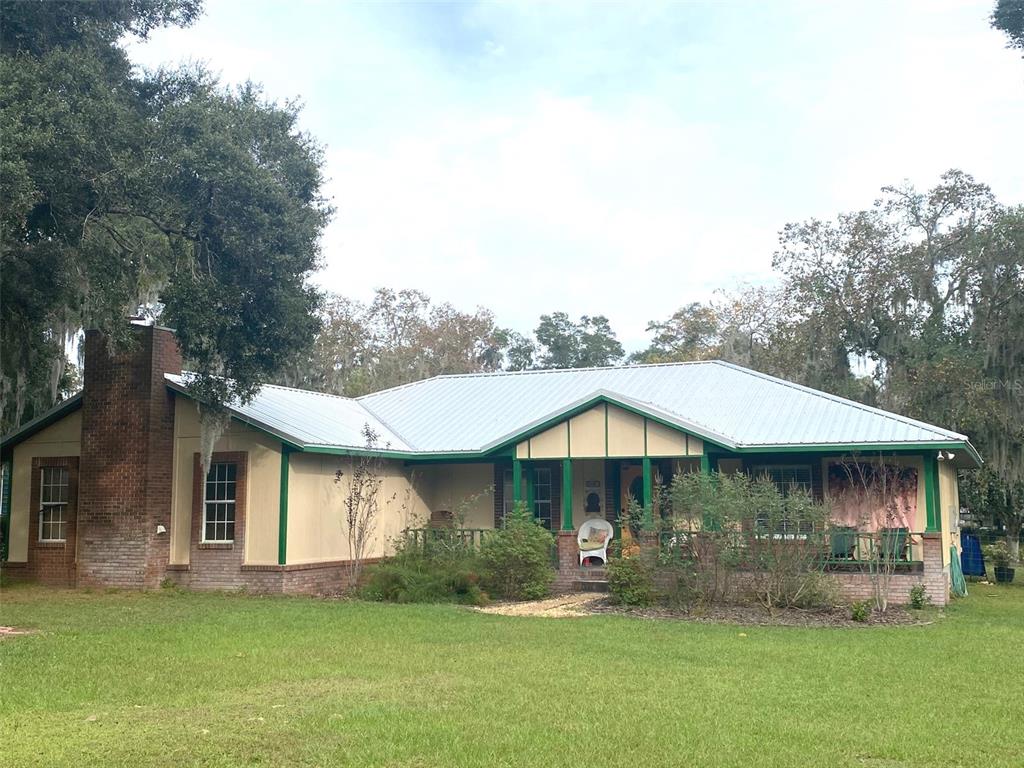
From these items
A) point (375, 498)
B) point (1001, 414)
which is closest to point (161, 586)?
point (375, 498)

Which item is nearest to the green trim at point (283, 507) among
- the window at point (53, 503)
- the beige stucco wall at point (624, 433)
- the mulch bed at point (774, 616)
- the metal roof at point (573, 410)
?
the metal roof at point (573, 410)

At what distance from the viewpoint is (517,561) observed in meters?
17.8

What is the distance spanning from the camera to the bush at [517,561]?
1775cm

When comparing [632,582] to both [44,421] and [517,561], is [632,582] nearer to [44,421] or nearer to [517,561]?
[517,561]

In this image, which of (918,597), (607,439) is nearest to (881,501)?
(918,597)

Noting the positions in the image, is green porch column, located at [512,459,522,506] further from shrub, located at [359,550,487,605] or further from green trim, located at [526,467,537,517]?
shrub, located at [359,550,487,605]

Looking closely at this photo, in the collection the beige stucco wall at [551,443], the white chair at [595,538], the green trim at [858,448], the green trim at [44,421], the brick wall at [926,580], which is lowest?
the brick wall at [926,580]

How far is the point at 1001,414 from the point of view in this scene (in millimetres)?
25297

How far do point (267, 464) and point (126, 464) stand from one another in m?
2.81

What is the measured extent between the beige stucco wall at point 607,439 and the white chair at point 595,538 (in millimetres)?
1743

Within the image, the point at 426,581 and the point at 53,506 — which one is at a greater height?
the point at 53,506

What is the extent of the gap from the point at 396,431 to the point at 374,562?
3.92 metres

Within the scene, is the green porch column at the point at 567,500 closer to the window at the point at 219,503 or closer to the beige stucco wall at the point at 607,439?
the beige stucco wall at the point at 607,439

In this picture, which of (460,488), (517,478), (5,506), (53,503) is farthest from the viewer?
(460,488)
